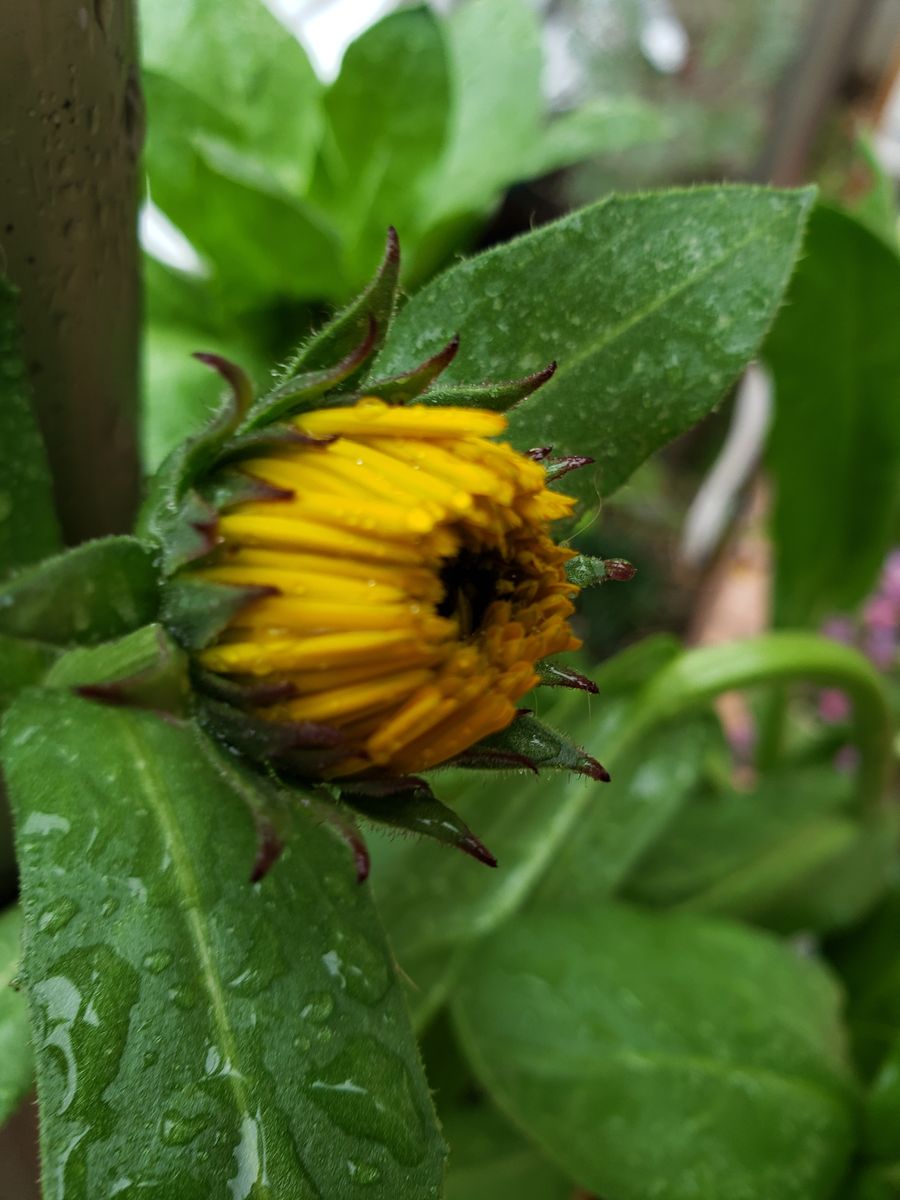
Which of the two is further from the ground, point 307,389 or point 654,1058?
point 307,389

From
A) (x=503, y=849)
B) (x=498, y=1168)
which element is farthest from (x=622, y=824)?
(x=498, y=1168)

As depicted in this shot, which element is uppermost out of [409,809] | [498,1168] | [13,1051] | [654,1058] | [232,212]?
[232,212]

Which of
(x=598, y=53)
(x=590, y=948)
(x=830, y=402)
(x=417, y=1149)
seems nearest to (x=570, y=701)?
(x=590, y=948)

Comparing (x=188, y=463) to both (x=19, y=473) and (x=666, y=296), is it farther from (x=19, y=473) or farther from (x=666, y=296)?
(x=666, y=296)

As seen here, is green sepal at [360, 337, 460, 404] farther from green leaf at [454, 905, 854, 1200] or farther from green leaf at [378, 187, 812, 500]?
green leaf at [454, 905, 854, 1200]

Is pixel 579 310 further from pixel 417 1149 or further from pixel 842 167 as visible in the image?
pixel 842 167
